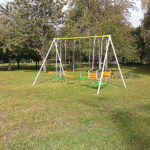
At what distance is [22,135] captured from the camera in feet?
12.8

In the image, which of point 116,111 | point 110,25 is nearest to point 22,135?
point 116,111

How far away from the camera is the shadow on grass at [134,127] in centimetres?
351

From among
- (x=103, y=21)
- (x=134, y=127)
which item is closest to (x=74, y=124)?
(x=134, y=127)

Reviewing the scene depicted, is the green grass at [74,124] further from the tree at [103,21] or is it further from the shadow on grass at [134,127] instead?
the tree at [103,21]

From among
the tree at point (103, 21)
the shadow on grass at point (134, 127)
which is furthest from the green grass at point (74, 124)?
the tree at point (103, 21)

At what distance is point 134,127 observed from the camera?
4293 millimetres

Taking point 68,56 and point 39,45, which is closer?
point 39,45

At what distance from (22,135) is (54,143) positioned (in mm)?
809

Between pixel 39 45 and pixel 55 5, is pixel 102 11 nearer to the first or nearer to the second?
pixel 55 5

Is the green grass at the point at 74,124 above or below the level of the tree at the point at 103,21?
below

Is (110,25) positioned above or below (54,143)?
above

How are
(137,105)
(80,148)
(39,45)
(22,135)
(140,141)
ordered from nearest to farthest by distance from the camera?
1. (80,148)
2. (140,141)
3. (22,135)
4. (137,105)
5. (39,45)

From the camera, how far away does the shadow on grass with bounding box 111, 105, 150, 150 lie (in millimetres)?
3506

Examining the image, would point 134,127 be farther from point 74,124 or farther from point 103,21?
point 103,21
